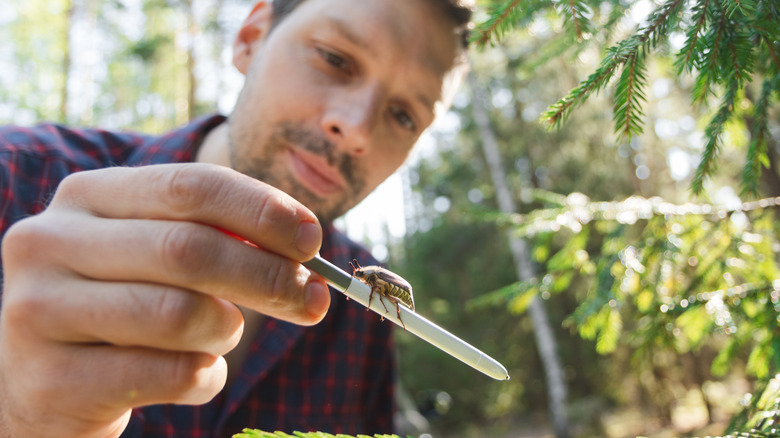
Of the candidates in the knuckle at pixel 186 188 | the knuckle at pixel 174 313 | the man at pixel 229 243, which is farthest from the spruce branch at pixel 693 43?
the knuckle at pixel 174 313

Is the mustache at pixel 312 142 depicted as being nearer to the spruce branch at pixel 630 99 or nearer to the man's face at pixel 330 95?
the man's face at pixel 330 95

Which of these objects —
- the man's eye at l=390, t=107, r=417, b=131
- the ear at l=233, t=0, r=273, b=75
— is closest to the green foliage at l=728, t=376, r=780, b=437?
the man's eye at l=390, t=107, r=417, b=131

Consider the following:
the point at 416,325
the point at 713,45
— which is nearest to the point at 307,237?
the point at 416,325

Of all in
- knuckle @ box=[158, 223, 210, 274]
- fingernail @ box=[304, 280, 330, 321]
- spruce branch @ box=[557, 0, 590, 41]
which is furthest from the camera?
spruce branch @ box=[557, 0, 590, 41]

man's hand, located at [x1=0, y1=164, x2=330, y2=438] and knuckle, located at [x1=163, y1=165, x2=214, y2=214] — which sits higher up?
knuckle, located at [x1=163, y1=165, x2=214, y2=214]

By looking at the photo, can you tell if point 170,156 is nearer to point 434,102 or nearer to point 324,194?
point 324,194

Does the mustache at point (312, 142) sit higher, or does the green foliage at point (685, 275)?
the green foliage at point (685, 275)

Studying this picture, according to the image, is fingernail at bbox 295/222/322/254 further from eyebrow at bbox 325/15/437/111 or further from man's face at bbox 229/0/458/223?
eyebrow at bbox 325/15/437/111
